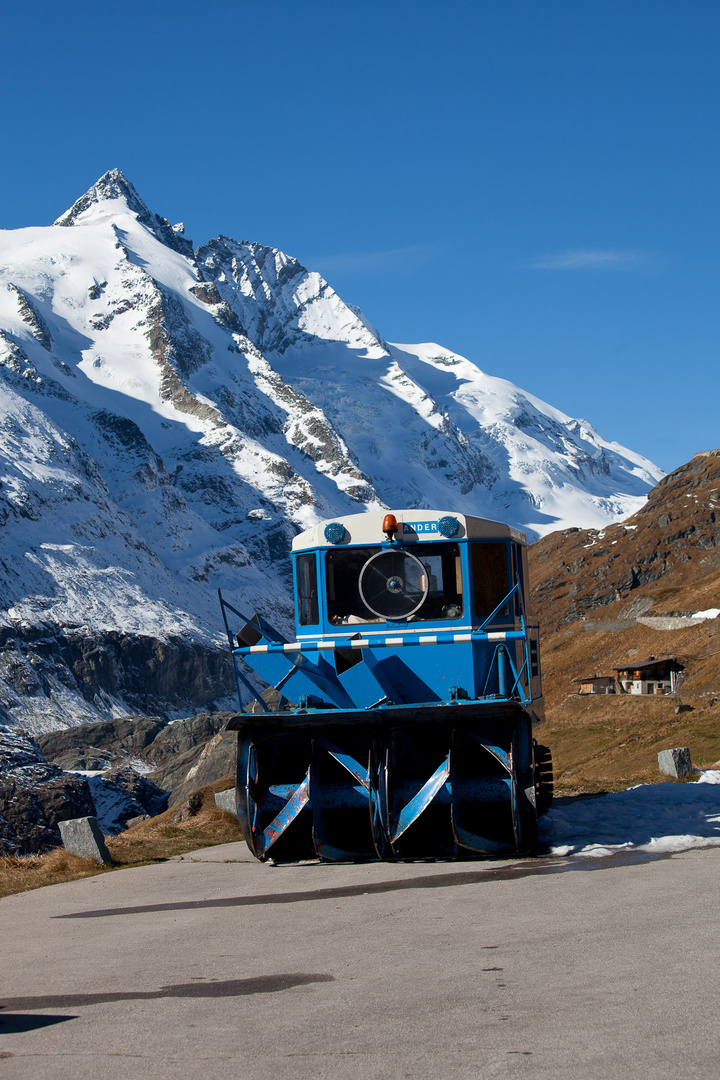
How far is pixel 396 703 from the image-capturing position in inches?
564

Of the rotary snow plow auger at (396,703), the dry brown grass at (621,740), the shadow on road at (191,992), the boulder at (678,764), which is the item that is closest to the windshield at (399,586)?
the rotary snow plow auger at (396,703)

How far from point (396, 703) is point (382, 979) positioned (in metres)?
6.86

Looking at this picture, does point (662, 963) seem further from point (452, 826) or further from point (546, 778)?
point (546, 778)

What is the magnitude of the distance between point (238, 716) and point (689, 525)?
133676 millimetres

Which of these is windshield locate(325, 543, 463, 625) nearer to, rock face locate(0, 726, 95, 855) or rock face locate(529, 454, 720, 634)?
rock face locate(0, 726, 95, 855)

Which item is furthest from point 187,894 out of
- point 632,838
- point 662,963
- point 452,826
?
point 662,963

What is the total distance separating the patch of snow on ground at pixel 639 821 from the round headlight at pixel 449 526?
430 centimetres

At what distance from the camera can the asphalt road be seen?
5836mm

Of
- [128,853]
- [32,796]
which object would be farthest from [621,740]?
[128,853]

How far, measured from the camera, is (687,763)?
22250 mm

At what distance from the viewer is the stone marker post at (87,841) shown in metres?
15.4

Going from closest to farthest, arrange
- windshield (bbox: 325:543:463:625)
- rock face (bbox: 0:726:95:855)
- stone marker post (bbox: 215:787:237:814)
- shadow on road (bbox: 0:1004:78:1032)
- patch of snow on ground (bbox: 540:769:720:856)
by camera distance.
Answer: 1. shadow on road (bbox: 0:1004:78:1032)
2. patch of snow on ground (bbox: 540:769:720:856)
3. windshield (bbox: 325:543:463:625)
4. stone marker post (bbox: 215:787:237:814)
5. rock face (bbox: 0:726:95:855)

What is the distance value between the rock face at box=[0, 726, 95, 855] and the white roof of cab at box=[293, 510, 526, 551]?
2172 cm

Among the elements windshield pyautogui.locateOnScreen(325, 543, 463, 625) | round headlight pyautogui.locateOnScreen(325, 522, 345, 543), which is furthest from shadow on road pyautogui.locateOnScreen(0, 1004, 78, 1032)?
round headlight pyautogui.locateOnScreen(325, 522, 345, 543)
